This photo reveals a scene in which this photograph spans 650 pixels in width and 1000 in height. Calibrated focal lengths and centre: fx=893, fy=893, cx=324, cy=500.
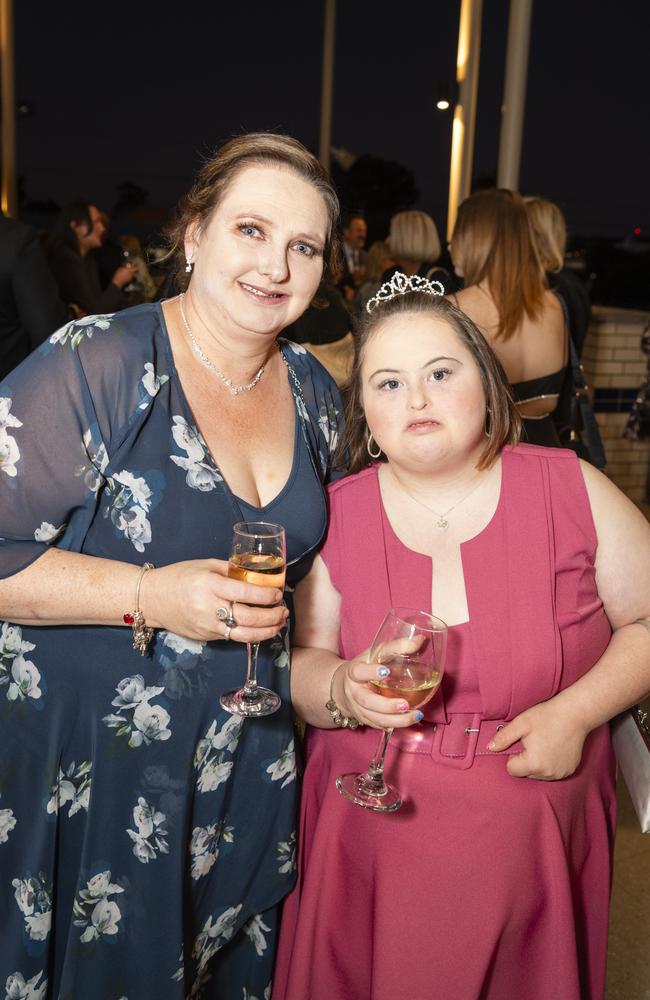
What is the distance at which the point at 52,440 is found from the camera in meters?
1.57

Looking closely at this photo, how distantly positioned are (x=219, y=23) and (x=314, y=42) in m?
2.58

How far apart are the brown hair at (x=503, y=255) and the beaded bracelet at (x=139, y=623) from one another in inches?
97.2

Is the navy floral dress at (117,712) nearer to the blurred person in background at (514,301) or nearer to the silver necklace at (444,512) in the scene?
the silver necklace at (444,512)

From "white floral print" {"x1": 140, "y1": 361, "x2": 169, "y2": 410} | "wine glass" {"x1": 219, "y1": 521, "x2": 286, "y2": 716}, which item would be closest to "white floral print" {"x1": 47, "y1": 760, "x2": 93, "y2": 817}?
"wine glass" {"x1": 219, "y1": 521, "x2": 286, "y2": 716}

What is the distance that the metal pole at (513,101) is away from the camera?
6.84 metres

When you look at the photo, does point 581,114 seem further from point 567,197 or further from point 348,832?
point 348,832

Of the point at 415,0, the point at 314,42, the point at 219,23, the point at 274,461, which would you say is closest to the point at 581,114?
the point at 415,0

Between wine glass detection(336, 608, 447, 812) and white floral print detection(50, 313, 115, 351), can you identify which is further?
white floral print detection(50, 313, 115, 351)

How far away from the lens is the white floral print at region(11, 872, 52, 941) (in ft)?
5.64

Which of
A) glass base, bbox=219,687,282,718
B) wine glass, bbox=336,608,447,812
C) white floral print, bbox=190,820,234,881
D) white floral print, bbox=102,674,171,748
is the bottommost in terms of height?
white floral print, bbox=190,820,234,881

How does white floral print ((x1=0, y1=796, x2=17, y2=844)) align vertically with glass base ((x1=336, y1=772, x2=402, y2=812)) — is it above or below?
below

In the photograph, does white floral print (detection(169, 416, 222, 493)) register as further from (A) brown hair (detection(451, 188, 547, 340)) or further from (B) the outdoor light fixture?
(B) the outdoor light fixture

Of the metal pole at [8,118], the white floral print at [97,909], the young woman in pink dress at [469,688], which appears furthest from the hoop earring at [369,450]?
the metal pole at [8,118]

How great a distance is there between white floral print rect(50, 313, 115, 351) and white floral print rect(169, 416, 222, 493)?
0.22 m
